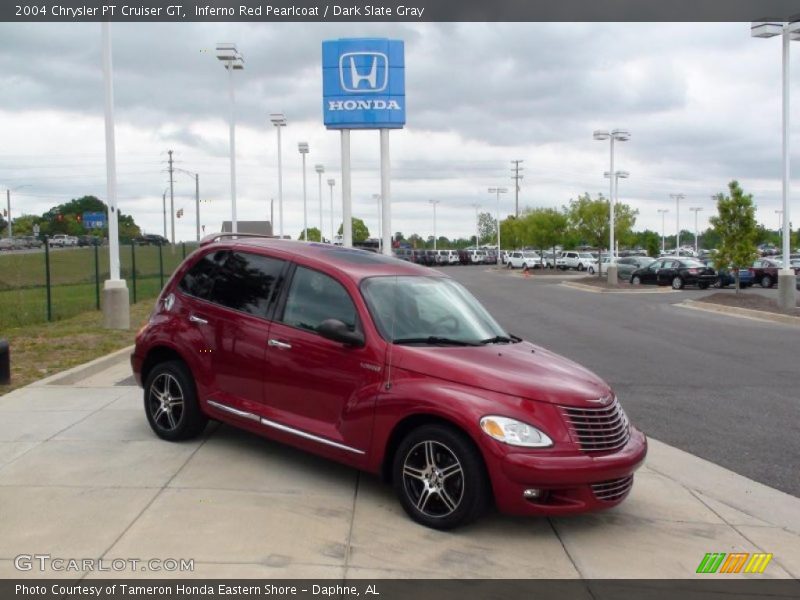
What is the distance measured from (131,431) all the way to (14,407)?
1.79 m

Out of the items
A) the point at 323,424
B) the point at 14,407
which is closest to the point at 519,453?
the point at 323,424

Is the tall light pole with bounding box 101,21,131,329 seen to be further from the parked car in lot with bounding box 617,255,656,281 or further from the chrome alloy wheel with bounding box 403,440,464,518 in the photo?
the parked car in lot with bounding box 617,255,656,281

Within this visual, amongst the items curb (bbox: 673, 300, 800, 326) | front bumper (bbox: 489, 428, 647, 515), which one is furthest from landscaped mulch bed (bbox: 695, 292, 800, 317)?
front bumper (bbox: 489, 428, 647, 515)

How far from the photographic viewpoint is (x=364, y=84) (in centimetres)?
1677

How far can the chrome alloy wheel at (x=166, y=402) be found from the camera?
22.4 ft

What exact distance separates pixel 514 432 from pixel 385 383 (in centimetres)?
97

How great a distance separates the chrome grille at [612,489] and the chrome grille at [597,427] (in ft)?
0.74

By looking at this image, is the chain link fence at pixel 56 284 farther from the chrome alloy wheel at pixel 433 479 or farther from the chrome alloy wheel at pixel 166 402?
the chrome alloy wheel at pixel 433 479

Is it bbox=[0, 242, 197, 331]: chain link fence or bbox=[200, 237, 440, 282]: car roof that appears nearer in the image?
bbox=[200, 237, 440, 282]: car roof

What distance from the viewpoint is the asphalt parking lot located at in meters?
7.91

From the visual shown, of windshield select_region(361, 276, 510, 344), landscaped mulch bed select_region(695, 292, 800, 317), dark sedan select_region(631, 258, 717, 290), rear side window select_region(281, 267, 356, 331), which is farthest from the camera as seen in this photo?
dark sedan select_region(631, 258, 717, 290)

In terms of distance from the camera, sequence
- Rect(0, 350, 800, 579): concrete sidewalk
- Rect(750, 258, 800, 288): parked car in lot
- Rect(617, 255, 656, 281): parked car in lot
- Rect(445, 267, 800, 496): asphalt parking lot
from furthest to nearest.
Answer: Rect(617, 255, 656, 281): parked car in lot < Rect(750, 258, 800, 288): parked car in lot < Rect(445, 267, 800, 496): asphalt parking lot < Rect(0, 350, 800, 579): concrete sidewalk

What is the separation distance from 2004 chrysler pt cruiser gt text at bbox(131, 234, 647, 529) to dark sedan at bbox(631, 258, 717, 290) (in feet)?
112
